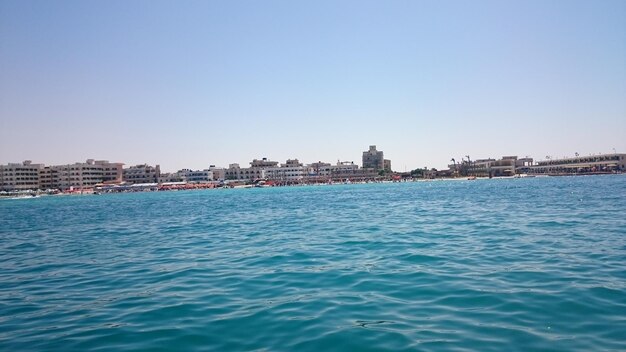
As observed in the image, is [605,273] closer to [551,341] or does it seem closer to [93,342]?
[551,341]

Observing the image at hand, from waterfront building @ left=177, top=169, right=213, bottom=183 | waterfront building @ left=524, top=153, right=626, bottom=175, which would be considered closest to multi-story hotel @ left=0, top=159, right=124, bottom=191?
waterfront building @ left=177, top=169, right=213, bottom=183

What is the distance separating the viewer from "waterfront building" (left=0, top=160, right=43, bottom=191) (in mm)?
154000

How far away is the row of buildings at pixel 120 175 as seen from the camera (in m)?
157

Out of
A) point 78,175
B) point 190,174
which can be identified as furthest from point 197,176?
point 78,175

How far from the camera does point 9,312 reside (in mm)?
8820

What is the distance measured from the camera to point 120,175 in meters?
176

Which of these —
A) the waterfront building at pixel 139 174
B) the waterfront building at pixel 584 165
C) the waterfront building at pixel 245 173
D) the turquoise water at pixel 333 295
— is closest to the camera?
the turquoise water at pixel 333 295

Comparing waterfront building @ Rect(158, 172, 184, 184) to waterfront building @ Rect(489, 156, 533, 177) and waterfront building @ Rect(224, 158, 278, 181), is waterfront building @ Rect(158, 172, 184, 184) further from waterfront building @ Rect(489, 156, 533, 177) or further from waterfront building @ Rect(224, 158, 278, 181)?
waterfront building @ Rect(489, 156, 533, 177)

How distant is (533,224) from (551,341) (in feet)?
51.1

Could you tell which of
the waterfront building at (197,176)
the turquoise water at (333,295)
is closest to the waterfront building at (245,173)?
the waterfront building at (197,176)

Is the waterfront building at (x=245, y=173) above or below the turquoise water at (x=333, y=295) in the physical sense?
above

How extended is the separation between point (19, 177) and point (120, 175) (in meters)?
34.2

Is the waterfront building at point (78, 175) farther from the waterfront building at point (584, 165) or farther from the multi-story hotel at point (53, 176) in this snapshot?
the waterfront building at point (584, 165)

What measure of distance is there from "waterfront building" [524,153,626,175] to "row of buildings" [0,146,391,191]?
7471cm
